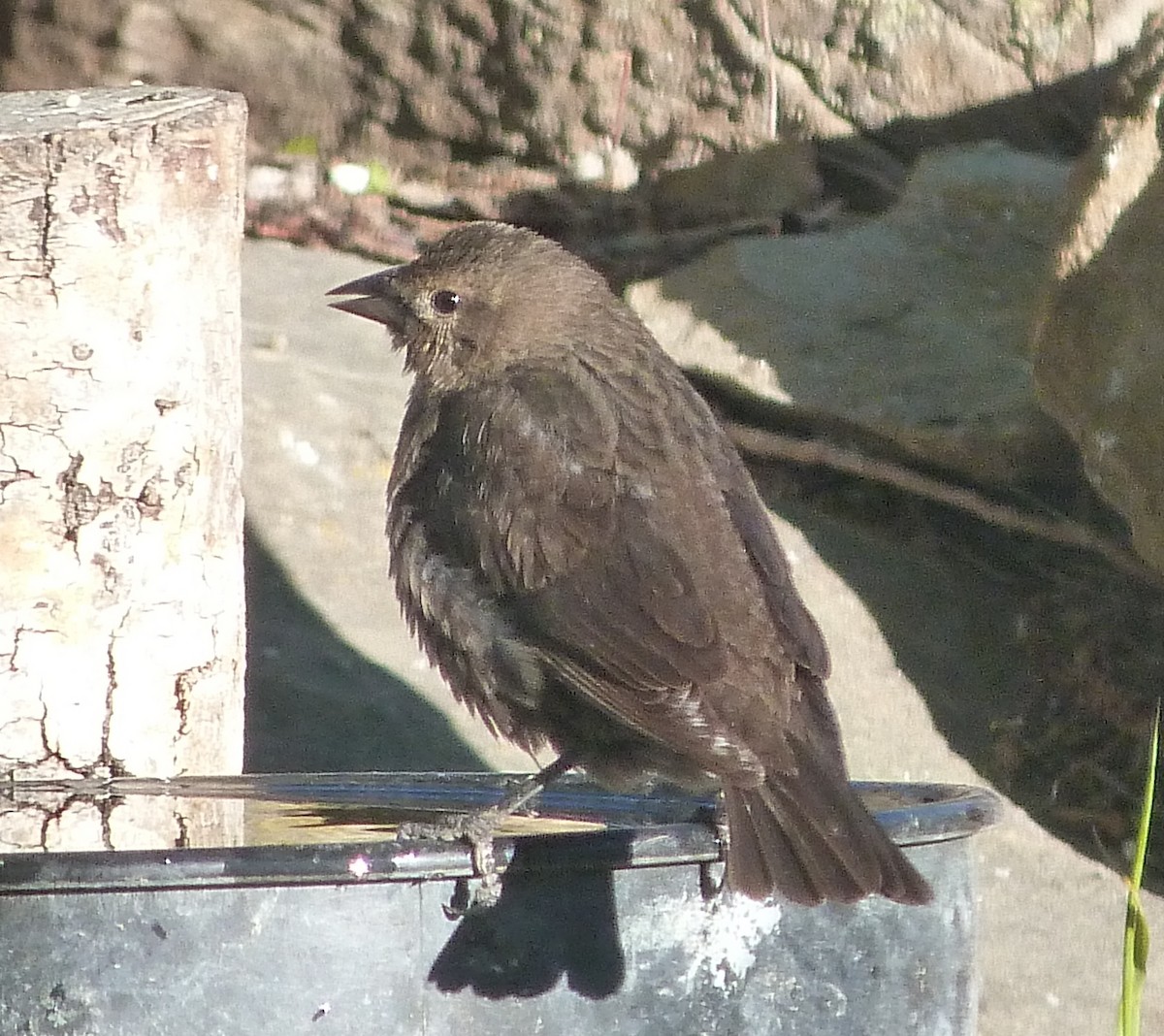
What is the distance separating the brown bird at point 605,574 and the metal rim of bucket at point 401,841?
15 cm

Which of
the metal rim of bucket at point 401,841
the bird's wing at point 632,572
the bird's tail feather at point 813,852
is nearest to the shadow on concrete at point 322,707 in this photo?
the metal rim of bucket at point 401,841

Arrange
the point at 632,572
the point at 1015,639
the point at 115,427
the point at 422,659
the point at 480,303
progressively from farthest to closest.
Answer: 1. the point at 1015,639
2. the point at 422,659
3. the point at 480,303
4. the point at 115,427
5. the point at 632,572

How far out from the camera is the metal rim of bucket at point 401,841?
3.10 meters

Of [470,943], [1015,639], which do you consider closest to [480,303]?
[470,943]

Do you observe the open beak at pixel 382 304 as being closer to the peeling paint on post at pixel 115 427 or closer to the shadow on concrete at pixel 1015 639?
the peeling paint on post at pixel 115 427

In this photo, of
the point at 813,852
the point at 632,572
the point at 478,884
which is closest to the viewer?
the point at 478,884

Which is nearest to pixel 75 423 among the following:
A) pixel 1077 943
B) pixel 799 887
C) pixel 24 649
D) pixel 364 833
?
pixel 24 649

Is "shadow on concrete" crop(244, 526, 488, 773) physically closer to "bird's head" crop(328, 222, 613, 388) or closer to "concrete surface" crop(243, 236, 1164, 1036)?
"concrete surface" crop(243, 236, 1164, 1036)

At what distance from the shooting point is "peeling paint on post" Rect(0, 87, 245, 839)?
3.93 meters

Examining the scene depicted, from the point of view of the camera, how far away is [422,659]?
630 centimetres

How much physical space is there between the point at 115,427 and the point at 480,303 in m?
0.98

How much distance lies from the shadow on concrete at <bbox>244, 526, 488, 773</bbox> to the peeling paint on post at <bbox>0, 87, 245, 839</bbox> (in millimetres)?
1551

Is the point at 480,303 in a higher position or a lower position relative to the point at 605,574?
higher

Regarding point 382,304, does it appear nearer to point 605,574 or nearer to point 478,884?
point 605,574
